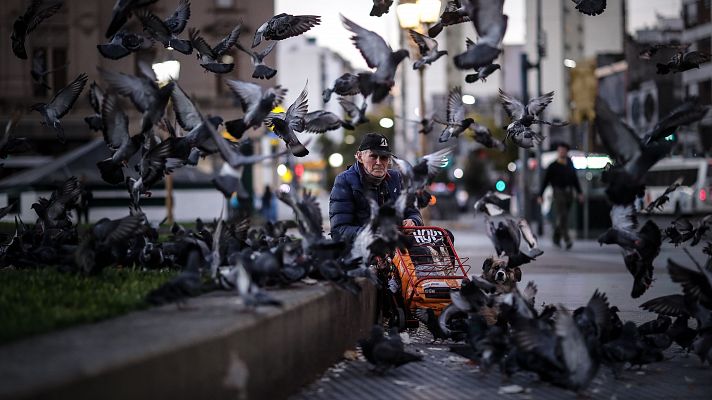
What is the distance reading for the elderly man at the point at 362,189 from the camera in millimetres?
9375

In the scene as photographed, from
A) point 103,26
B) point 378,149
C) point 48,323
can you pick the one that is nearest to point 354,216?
point 378,149

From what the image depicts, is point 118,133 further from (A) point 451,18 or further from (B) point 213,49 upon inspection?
(A) point 451,18

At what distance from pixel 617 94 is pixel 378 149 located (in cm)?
7679

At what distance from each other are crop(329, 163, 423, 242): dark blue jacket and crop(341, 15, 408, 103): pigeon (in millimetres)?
1464

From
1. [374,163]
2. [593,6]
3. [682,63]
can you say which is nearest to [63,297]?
[374,163]

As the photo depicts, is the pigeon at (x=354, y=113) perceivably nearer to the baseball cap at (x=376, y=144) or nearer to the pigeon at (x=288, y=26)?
the baseball cap at (x=376, y=144)

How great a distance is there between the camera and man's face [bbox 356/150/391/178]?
9.49 meters

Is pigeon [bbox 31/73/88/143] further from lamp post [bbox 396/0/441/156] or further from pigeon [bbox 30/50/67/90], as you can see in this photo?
lamp post [bbox 396/0/441/156]

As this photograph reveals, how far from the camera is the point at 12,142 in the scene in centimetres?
1004

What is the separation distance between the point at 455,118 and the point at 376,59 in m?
1.60

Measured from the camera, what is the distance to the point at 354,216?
31.2 feet

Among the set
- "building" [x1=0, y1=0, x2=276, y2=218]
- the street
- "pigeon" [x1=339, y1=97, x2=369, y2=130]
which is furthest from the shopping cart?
"building" [x1=0, y1=0, x2=276, y2=218]

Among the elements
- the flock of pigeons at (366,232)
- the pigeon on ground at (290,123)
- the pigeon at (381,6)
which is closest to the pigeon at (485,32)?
the flock of pigeons at (366,232)

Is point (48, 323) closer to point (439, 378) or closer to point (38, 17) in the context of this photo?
point (439, 378)
